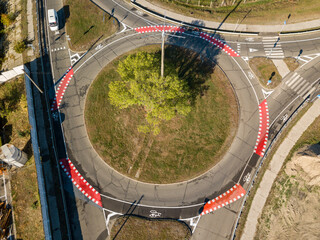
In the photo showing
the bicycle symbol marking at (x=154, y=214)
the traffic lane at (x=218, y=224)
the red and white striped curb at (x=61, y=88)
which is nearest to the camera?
the traffic lane at (x=218, y=224)

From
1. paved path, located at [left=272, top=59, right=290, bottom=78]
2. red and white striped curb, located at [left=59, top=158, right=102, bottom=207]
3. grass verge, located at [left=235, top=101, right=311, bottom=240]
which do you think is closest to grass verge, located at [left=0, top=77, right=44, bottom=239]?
red and white striped curb, located at [left=59, top=158, right=102, bottom=207]

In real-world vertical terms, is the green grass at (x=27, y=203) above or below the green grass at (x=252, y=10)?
below

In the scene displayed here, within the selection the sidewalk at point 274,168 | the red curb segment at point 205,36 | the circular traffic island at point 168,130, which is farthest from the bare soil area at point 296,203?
the red curb segment at point 205,36

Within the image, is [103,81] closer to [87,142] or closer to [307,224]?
[87,142]

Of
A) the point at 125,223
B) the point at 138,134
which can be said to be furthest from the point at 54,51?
the point at 125,223

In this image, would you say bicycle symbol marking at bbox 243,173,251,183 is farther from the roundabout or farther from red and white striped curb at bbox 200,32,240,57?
red and white striped curb at bbox 200,32,240,57

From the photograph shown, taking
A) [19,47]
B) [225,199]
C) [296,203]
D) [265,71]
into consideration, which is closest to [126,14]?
[19,47]

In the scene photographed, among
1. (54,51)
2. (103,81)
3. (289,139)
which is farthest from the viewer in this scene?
(54,51)

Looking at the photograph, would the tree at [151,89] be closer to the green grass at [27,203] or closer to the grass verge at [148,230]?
the grass verge at [148,230]
